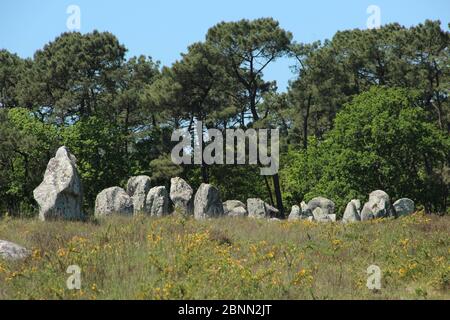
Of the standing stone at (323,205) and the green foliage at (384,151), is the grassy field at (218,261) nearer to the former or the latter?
the standing stone at (323,205)

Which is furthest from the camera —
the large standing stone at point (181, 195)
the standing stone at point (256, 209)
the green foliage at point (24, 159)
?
the green foliage at point (24, 159)

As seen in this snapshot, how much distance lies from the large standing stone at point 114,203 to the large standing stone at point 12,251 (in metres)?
10.8

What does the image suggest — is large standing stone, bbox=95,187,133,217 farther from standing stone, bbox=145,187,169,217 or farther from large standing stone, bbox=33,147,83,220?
large standing stone, bbox=33,147,83,220

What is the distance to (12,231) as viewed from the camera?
16.7 m

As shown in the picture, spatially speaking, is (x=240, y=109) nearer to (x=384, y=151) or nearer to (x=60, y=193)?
(x=384, y=151)

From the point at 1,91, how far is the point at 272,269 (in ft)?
156

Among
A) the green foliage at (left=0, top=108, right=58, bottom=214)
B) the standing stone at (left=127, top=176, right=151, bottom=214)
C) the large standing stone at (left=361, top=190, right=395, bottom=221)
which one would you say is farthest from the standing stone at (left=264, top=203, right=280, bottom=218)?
the green foliage at (left=0, top=108, right=58, bottom=214)

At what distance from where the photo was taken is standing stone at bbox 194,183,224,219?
1153 inches

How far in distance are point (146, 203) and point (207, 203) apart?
310 cm

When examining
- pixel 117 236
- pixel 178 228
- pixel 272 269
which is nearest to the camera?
pixel 272 269

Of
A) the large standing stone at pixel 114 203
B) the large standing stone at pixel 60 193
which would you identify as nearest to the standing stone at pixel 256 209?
the large standing stone at pixel 114 203

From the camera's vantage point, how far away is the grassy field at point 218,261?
11.2m
